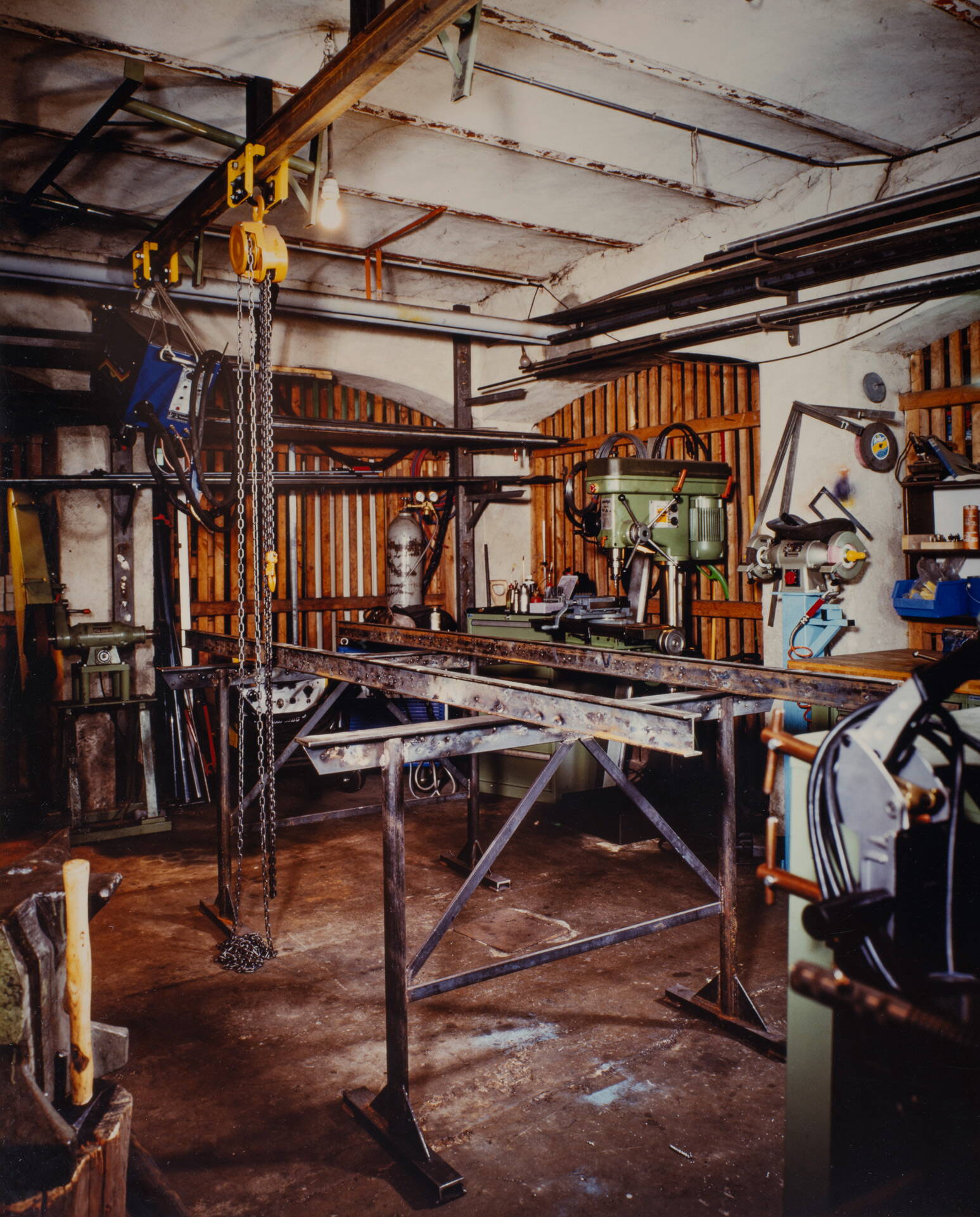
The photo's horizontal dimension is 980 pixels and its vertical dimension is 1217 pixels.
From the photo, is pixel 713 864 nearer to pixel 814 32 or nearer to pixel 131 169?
pixel 814 32

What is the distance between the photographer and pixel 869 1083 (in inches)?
47.5

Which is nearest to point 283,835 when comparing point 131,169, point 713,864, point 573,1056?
point 713,864

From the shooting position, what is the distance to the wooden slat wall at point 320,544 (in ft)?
19.7

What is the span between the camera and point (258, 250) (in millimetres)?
2873

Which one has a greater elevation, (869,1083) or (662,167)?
(662,167)

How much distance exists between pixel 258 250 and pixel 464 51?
868mm

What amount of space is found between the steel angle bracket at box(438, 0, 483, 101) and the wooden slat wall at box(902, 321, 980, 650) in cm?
295

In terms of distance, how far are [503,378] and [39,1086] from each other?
5783mm

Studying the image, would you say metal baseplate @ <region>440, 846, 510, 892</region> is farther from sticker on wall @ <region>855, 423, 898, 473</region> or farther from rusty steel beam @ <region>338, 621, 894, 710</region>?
sticker on wall @ <region>855, 423, 898, 473</region>

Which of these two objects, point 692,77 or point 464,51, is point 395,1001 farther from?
point 692,77

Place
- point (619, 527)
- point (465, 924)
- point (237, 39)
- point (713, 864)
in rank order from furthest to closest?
point (619, 527)
point (713, 864)
point (465, 924)
point (237, 39)

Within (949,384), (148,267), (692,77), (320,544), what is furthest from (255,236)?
(320,544)

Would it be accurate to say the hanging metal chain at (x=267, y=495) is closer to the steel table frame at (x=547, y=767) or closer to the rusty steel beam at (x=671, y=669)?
the steel table frame at (x=547, y=767)

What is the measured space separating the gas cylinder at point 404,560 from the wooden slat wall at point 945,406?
3106 millimetres
